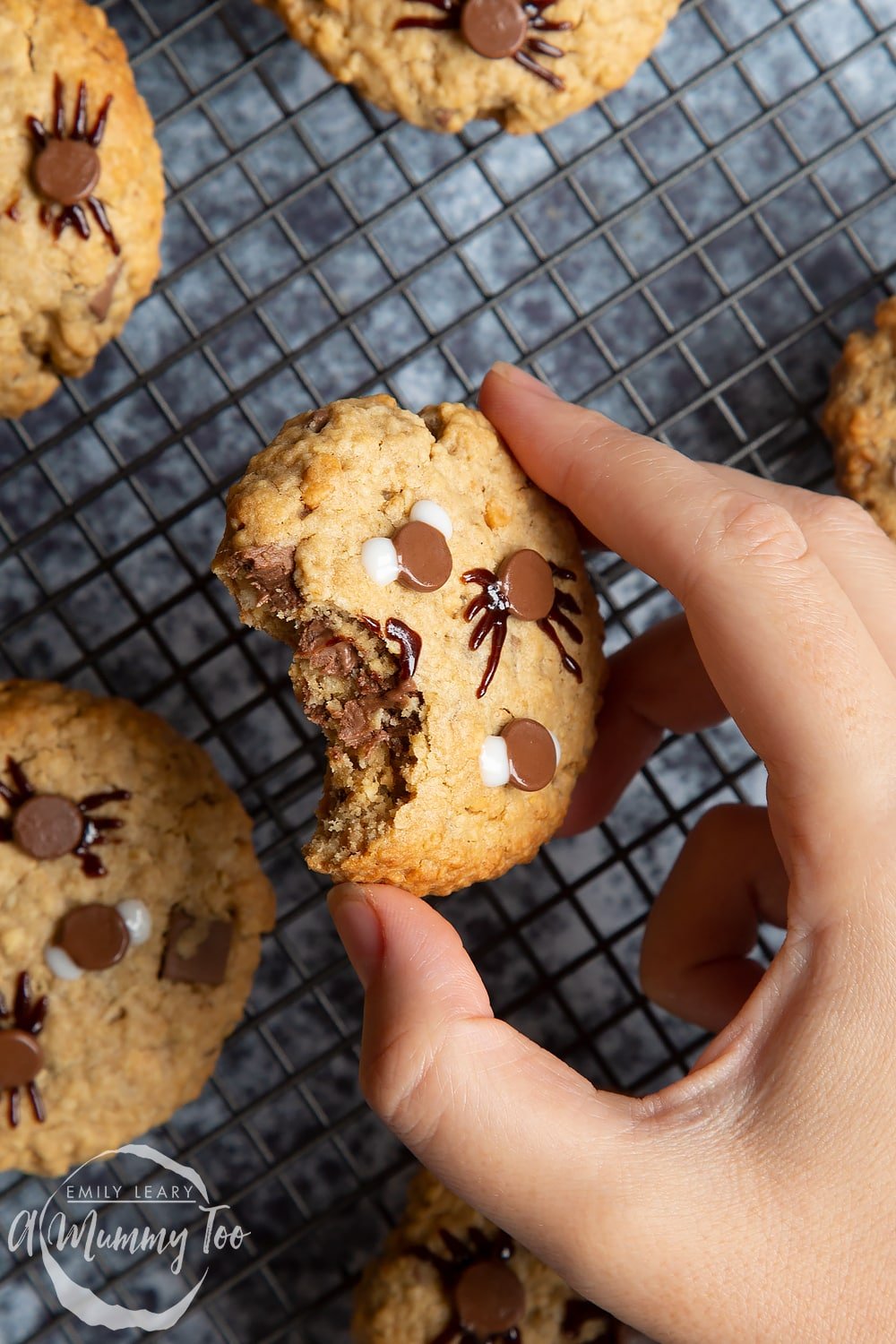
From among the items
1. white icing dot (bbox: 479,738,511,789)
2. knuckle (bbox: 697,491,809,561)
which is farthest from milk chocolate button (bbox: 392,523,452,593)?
knuckle (bbox: 697,491,809,561)

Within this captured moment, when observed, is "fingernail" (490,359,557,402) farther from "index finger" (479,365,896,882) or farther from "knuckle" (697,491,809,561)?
"knuckle" (697,491,809,561)

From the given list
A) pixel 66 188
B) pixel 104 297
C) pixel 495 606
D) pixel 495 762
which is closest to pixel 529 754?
pixel 495 762

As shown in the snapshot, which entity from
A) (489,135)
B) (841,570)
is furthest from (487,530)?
(489,135)

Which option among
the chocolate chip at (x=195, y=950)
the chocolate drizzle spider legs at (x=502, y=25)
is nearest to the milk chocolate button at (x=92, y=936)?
the chocolate chip at (x=195, y=950)

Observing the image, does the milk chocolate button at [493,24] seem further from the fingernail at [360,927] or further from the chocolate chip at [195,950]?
the chocolate chip at [195,950]

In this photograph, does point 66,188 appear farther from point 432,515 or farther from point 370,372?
point 432,515

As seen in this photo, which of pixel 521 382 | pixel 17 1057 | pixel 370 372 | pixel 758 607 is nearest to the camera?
pixel 758 607
